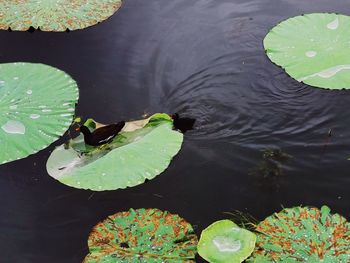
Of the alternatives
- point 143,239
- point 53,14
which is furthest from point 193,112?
point 53,14

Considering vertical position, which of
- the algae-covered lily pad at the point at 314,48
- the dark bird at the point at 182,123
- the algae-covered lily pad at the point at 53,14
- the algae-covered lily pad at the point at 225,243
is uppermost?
the algae-covered lily pad at the point at 53,14

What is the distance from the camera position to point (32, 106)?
2.99 meters

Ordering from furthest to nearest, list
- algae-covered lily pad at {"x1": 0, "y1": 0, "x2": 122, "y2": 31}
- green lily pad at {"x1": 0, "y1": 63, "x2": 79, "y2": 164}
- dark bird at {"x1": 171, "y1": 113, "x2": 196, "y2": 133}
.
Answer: algae-covered lily pad at {"x1": 0, "y1": 0, "x2": 122, "y2": 31} < dark bird at {"x1": 171, "y1": 113, "x2": 196, "y2": 133} < green lily pad at {"x1": 0, "y1": 63, "x2": 79, "y2": 164}

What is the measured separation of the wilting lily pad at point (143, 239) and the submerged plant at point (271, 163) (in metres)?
0.60

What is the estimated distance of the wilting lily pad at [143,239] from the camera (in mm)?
2174

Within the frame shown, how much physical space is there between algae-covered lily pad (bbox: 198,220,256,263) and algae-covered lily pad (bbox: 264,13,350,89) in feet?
4.05

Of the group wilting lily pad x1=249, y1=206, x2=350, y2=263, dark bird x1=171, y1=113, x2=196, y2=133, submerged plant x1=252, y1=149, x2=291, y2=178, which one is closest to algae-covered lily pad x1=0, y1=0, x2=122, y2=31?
dark bird x1=171, y1=113, x2=196, y2=133

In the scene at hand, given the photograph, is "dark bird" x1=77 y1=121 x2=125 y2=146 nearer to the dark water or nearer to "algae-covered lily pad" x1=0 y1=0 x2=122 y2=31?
the dark water

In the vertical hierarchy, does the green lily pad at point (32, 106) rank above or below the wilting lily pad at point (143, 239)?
above

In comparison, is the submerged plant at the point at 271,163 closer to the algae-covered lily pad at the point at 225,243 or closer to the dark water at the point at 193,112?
the dark water at the point at 193,112

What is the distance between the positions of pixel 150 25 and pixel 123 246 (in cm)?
212

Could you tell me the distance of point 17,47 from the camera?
12.2 ft

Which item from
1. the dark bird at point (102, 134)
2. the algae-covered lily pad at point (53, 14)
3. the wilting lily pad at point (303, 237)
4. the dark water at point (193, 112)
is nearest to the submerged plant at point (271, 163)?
the dark water at point (193, 112)

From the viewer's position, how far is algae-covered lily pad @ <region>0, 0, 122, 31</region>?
144 inches
